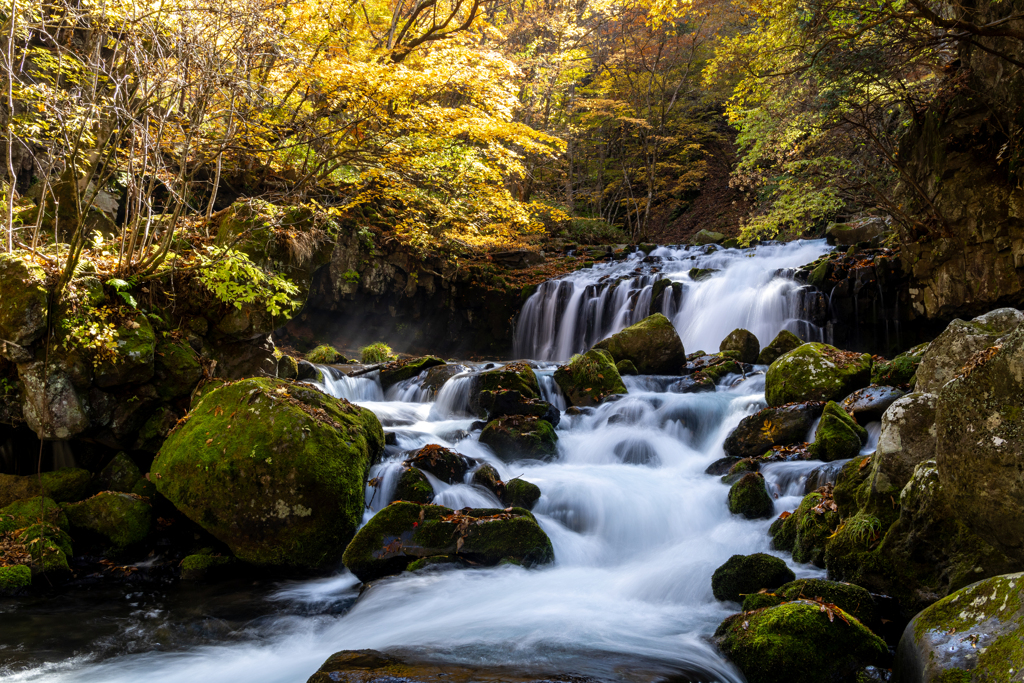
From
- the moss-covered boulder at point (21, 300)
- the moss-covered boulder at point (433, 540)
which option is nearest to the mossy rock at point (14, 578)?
the moss-covered boulder at point (21, 300)

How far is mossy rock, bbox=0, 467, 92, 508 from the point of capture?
20.4 feet

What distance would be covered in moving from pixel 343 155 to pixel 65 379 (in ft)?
20.3

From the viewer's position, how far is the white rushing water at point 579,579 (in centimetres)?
413

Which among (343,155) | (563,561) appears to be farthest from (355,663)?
(343,155)

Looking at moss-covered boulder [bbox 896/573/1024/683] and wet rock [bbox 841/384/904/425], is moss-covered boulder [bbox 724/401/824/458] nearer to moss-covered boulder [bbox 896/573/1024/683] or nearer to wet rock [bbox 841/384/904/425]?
wet rock [bbox 841/384/904/425]

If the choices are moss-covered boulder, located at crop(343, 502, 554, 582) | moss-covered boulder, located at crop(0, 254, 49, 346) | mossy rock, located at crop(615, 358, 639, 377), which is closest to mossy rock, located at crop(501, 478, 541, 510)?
moss-covered boulder, located at crop(343, 502, 554, 582)

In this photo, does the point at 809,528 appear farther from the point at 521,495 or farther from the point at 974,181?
the point at 974,181

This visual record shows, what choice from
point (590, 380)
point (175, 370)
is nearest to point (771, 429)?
point (590, 380)

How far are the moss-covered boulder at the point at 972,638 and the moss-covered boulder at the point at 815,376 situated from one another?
5.38 metres

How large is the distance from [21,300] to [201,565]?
3357mm

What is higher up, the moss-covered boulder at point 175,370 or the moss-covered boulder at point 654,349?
the moss-covered boulder at point 175,370

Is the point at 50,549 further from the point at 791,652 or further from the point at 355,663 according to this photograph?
the point at 791,652

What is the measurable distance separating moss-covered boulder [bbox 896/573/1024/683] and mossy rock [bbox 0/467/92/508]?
7.65 metres

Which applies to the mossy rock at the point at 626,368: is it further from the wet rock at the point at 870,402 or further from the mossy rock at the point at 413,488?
the mossy rock at the point at 413,488
